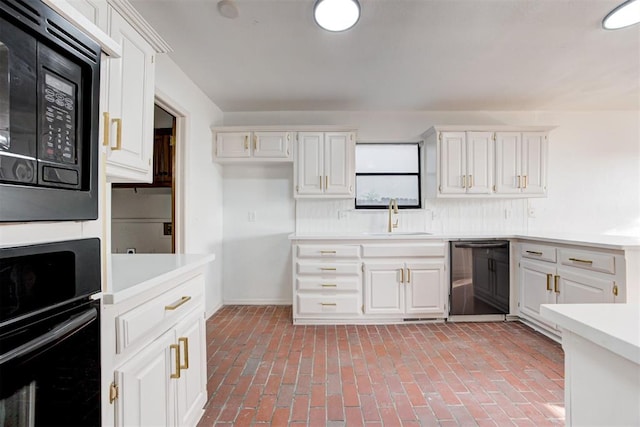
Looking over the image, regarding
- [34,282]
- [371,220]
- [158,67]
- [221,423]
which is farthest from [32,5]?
[371,220]

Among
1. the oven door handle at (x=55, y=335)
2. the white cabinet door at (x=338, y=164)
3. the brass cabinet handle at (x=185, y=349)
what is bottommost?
the brass cabinet handle at (x=185, y=349)

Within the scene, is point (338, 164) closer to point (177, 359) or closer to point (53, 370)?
A: point (177, 359)

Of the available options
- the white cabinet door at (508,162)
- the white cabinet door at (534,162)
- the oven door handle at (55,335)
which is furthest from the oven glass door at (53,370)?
the white cabinet door at (534,162)

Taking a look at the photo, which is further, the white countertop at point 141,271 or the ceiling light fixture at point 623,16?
the ceiling light fixture at point 623,16

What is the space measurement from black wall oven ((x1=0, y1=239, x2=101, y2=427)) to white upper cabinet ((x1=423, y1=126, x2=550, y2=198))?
3295 millimetres

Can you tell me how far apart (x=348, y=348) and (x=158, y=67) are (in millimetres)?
2749

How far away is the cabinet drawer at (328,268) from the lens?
10.1ft

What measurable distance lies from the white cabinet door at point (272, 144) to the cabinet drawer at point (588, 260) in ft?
9.27

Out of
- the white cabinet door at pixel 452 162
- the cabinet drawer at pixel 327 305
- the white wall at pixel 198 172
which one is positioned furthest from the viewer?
the white cabinet door at pixel 452 162

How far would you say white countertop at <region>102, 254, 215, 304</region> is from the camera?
94 centimetres

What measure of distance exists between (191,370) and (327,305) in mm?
1759

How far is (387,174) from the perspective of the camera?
12.5 ft

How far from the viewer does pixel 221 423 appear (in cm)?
162

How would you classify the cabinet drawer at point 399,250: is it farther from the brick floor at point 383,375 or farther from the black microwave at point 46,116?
the black microwave at point 46,116
